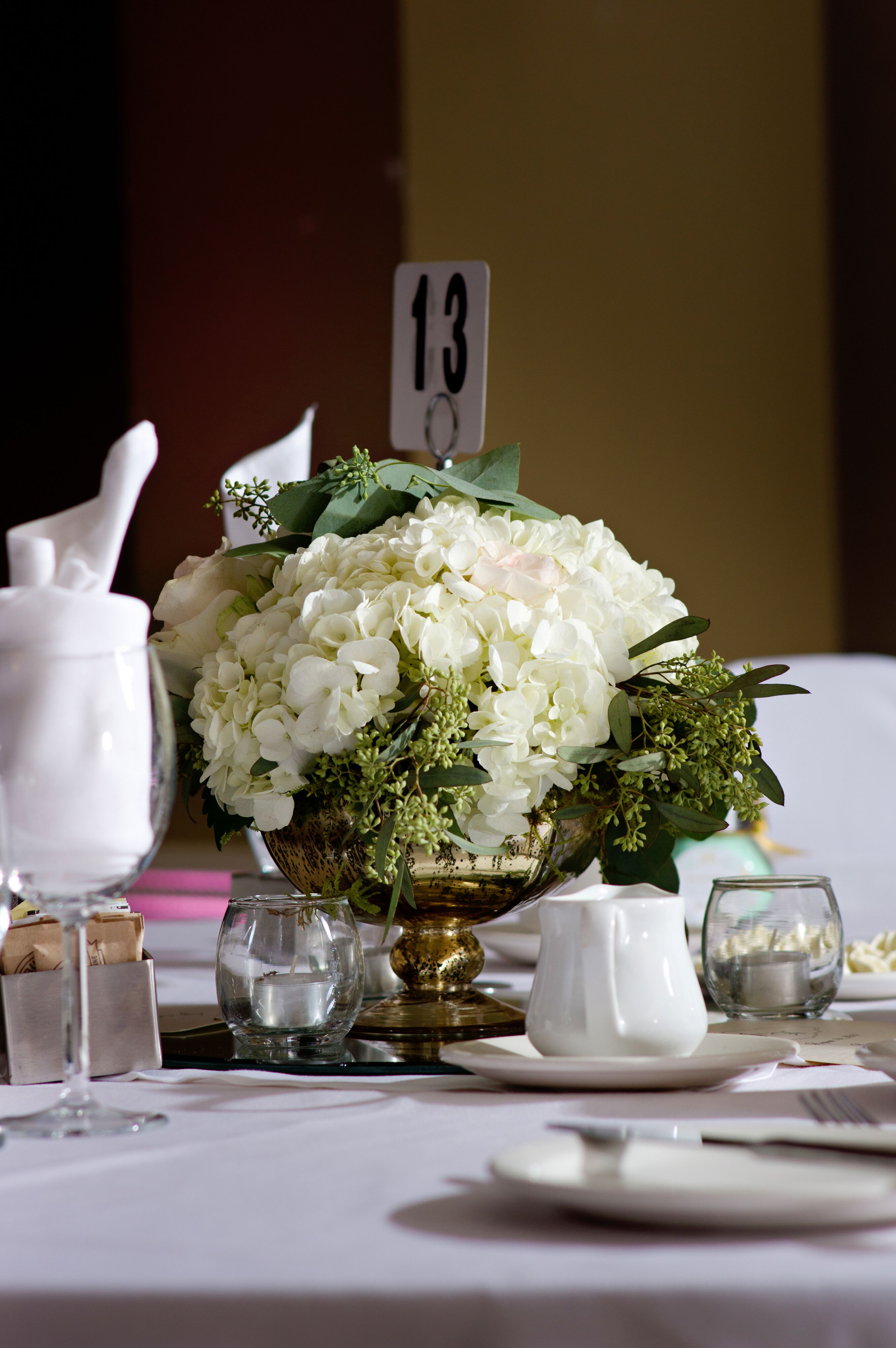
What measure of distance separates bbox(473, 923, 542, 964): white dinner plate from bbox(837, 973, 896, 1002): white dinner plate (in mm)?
276

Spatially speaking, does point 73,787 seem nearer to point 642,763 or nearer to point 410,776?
point 410,776

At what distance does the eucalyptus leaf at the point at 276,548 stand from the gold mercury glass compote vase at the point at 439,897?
0.51 ft

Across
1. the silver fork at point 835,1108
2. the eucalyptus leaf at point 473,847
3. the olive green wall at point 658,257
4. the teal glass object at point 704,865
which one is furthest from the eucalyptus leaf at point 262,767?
the olive green wall at point 658,257

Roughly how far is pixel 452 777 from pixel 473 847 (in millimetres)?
65

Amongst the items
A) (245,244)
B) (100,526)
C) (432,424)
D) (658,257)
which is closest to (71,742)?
(100,526)

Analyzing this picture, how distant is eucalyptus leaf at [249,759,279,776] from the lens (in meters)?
0.76

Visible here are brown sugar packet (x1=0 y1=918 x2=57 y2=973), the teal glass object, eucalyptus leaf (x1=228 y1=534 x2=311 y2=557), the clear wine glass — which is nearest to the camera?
the clear wine glass

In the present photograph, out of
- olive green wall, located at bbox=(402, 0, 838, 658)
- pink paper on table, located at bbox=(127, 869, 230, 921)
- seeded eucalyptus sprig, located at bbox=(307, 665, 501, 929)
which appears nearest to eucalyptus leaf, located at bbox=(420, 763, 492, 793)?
seeded eucalyptus sprig, located at bbox=(307, 665, 501, 929)

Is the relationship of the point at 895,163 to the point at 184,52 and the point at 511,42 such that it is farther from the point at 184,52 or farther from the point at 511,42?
the point at 184,52

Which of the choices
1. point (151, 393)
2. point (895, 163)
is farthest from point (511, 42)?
point (151, 393)

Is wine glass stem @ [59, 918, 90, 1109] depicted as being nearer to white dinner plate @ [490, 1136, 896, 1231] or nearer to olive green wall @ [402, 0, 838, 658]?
white dinner plate @ [490, 1136, 896, 1231]

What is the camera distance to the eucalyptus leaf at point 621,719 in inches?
30.2

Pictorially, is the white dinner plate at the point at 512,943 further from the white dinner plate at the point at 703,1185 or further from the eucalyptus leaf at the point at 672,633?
the white dinner plate at the point at 703,1185

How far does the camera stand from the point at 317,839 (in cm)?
80
